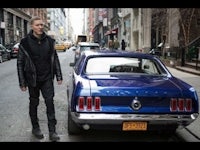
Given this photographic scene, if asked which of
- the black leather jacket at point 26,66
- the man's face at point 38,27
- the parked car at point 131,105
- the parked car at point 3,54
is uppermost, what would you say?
the man's face at point 38,27

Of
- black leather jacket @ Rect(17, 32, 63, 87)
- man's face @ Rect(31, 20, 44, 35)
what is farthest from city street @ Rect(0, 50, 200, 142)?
man's face @ Rect(31, 20, 44, 35)

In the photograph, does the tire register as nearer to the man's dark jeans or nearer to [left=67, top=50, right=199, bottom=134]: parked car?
[left=67, top=50, right=199, bottom=134]: parked car

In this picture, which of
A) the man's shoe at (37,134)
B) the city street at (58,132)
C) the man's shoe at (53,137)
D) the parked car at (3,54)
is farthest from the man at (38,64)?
the parked car at (3,54)

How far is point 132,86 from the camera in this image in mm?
6066

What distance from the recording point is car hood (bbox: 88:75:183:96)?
5.92 metres

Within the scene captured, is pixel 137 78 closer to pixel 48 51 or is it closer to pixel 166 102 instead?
pixel 166 102

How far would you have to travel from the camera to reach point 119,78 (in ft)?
21.8

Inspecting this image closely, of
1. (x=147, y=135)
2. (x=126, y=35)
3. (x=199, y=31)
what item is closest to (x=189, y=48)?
(x=199, y=31)

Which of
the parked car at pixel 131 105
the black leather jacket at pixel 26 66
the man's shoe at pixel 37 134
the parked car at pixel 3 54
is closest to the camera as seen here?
the parked car at pixel 131 105

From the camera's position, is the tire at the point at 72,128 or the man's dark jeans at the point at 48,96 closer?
the man's dark jeans at the point at 48,96

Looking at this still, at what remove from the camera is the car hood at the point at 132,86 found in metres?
5.92

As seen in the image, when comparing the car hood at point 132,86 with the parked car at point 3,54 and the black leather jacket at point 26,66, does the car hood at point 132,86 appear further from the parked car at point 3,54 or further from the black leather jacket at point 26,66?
the parked car at point 3,54
